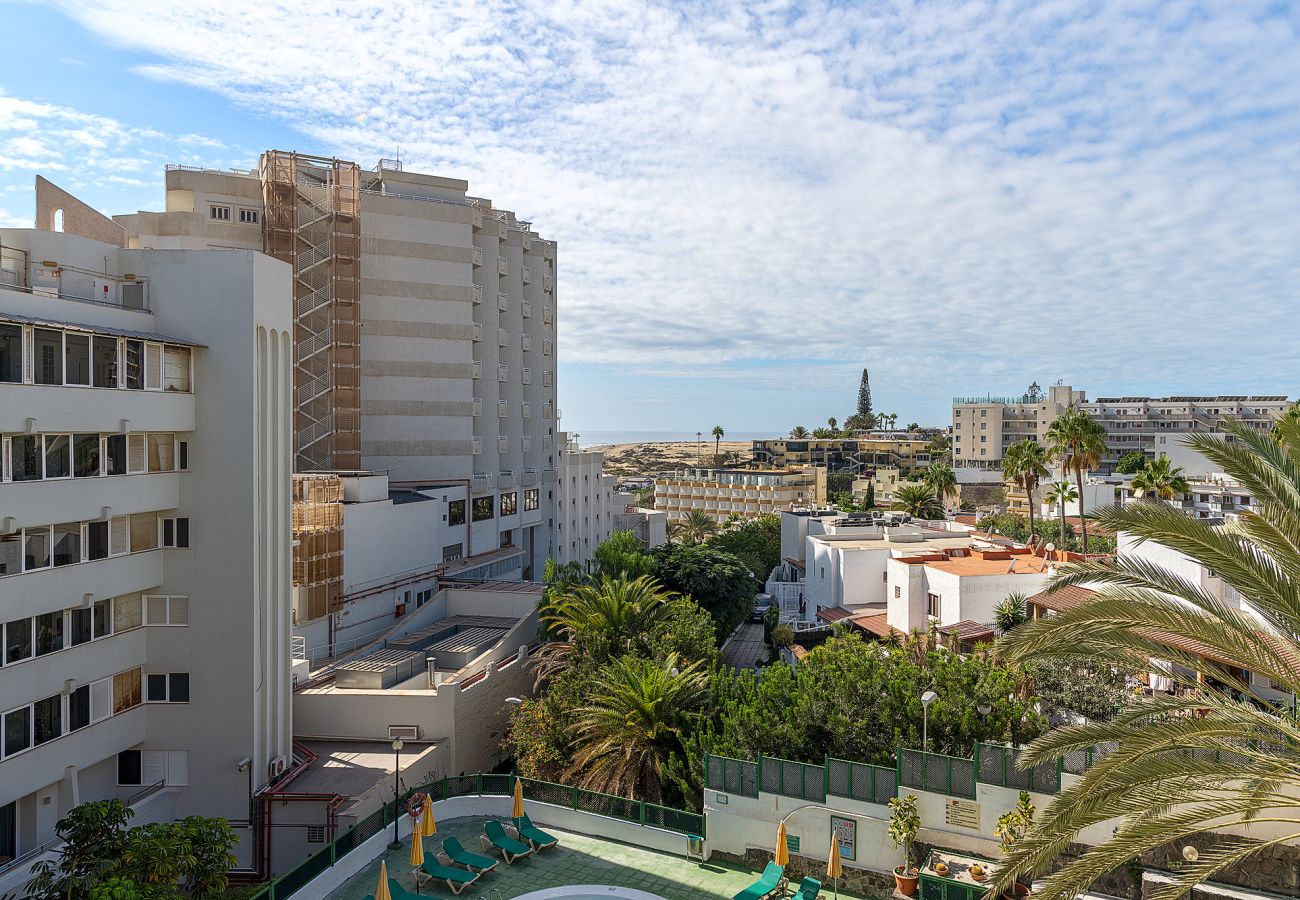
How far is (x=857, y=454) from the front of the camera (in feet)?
503

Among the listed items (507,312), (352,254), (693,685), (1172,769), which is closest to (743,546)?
(507,312)

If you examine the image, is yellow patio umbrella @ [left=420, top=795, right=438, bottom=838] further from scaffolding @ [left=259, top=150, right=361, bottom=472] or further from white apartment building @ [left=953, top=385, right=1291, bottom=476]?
white apartment building @ [left=953, top=385, right=1291, bottom=476]

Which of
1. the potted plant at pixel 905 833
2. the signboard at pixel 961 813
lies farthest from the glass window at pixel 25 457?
the signboard at pixel 961 813

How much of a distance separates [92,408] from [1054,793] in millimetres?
23510

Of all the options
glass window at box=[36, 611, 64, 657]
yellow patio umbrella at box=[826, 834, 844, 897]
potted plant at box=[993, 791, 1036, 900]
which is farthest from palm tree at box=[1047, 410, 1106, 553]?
glass window at box=[36, 611, 64, 657]

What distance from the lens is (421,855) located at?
17406mm

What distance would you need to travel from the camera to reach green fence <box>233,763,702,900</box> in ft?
56.0

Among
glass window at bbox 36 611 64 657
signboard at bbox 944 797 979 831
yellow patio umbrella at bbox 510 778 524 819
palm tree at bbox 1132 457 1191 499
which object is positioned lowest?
yellow patio umbrella at bbox 510 778 524 819

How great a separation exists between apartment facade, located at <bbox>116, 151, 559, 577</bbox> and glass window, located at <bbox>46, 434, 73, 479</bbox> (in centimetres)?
2829

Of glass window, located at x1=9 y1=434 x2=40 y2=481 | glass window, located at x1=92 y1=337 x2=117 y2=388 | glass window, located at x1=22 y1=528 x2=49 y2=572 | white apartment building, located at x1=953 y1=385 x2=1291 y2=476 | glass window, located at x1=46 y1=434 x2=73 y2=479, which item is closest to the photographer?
glass window, located at x1=9 y1=434 x2=40 y2=481

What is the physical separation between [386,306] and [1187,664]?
155 ft

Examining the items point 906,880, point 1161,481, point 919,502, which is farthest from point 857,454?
point 906,880

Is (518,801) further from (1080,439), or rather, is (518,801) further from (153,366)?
(1080,439)

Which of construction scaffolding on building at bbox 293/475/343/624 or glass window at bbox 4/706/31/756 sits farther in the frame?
construction scaffolding on building at bbox 293/475/343/624
